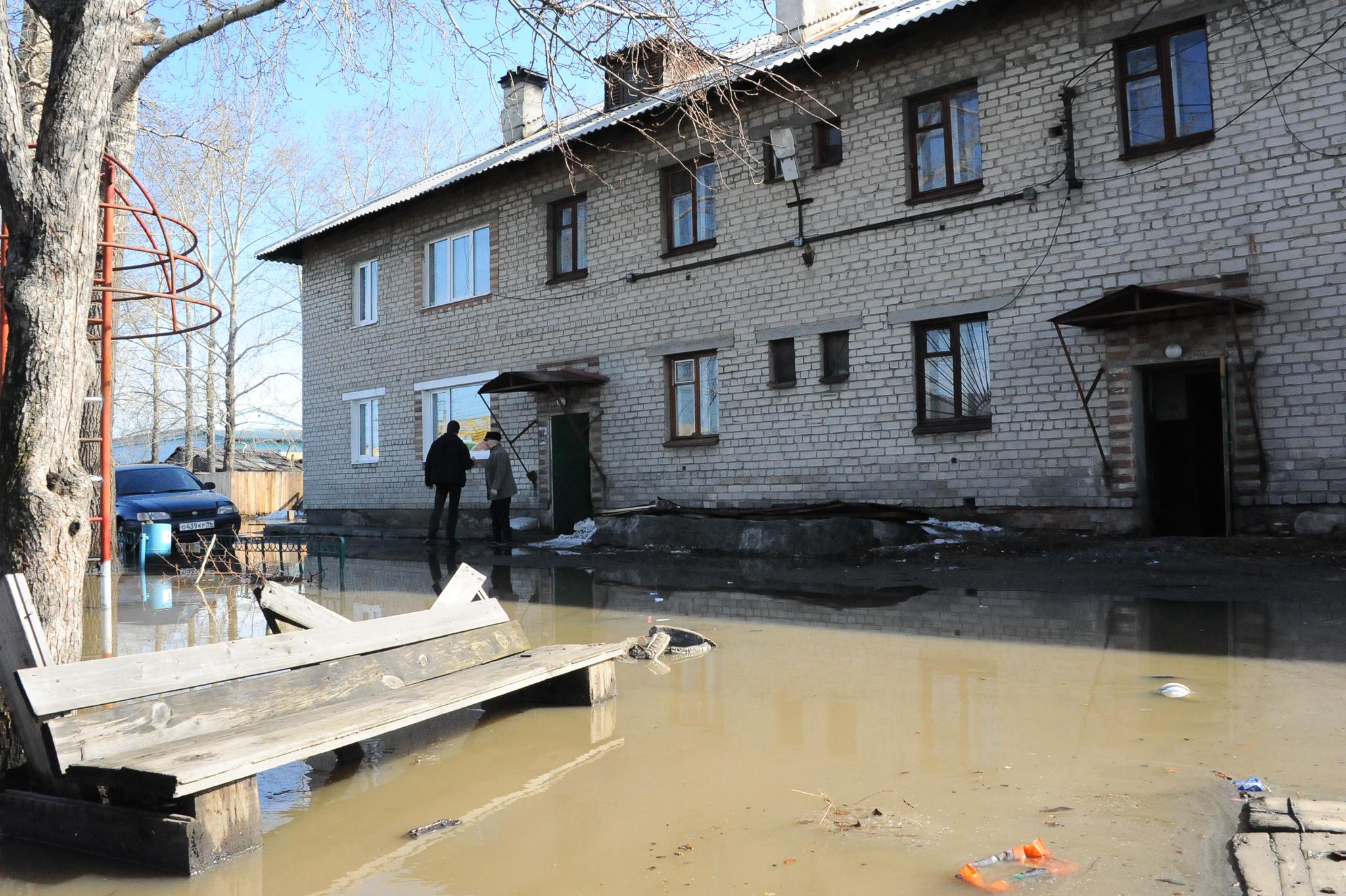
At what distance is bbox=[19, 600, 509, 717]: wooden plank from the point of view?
2.99 metres

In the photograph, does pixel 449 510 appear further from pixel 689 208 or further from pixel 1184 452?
pixel 1184 452

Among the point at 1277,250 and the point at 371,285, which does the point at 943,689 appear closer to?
the point at 1277,250

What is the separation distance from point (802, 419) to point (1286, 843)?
10104 millimetres

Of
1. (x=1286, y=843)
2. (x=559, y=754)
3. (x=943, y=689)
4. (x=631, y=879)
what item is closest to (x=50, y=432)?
(x=559, y=754)

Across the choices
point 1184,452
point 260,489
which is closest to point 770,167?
point 1184,452

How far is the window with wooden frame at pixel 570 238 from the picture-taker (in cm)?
1574

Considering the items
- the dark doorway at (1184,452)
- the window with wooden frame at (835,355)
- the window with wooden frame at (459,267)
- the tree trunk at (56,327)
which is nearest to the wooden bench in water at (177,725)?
the tree trunk at (56,327)

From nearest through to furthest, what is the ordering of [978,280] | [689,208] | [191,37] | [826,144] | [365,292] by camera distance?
[191,37]
[978,280]
[826,144]
[689,208]
[365,292]

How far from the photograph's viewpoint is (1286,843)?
265 centimetres

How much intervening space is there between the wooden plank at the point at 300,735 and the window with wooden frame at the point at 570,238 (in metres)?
11.9

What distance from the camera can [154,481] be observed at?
14086 mm

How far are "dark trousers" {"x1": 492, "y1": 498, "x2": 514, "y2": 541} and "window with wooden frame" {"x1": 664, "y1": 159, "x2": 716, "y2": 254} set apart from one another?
4.33 meters

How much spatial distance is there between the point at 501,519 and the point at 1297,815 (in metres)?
12.5

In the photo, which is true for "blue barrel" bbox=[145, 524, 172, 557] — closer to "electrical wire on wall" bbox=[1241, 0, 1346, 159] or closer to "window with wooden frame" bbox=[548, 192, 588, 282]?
"window with wooden frame" bbox=[548, 192, 588, 282]
